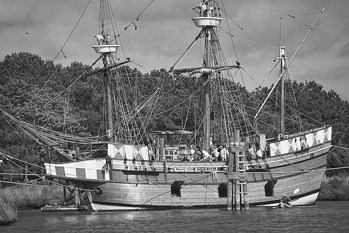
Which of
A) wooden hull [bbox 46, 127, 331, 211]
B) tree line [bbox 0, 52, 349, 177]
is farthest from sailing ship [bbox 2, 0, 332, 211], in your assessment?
tree line [bbox 0, 52, 349, 177]

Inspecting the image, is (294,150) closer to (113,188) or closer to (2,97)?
(113,188)

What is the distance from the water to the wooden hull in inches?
59.1

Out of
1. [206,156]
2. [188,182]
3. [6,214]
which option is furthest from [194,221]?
[206,156]

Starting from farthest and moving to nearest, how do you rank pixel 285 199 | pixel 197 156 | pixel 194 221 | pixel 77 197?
pixel 77 197
pixel 197 156
pixel 285 199
pixel 194 221

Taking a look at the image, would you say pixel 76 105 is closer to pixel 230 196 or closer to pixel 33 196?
pixel 33 196

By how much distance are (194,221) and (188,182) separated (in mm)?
10780

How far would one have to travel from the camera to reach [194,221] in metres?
53.0

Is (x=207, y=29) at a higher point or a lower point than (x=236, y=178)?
higher

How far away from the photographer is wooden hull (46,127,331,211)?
61.8 m

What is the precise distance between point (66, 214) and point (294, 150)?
61.4 ft

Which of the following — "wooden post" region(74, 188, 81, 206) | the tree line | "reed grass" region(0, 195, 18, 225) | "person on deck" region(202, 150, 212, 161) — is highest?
the tree line

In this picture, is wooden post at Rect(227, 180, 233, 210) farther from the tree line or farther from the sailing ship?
the tree line

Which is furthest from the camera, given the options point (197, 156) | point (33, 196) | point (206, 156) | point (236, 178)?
point (33, 196)

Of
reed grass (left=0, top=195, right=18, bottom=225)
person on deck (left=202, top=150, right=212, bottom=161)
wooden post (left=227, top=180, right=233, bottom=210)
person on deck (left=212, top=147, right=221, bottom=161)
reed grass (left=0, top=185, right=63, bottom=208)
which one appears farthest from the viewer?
reed grass (left=0, top=185, right=63, bottom=208)
